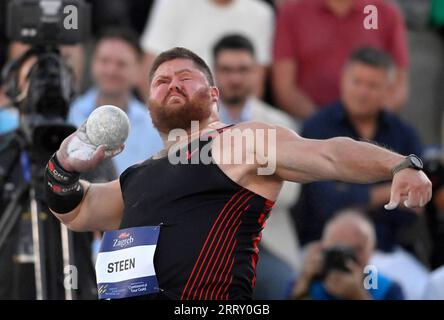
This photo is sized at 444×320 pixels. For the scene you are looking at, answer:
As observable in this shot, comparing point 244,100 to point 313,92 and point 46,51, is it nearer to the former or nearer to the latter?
point 313,92

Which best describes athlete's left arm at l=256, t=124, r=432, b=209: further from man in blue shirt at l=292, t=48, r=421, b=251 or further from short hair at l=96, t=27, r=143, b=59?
short hair at l=96, t=27, r=143, b=59

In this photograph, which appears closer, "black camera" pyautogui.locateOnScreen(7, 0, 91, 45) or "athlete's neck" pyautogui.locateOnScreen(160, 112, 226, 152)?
"athlete's neck" pyautogui.locateOnScreen(160, 112, 226, 152)

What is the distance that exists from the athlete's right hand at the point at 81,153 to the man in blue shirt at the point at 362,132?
3116 mm

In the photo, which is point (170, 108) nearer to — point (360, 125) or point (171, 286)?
point (171, 286)

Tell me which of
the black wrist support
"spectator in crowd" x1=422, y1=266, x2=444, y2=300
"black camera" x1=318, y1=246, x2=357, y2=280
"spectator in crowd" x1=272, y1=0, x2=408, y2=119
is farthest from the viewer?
"spectator in crowd" x1=272, y1=0, x2=408, y2=119

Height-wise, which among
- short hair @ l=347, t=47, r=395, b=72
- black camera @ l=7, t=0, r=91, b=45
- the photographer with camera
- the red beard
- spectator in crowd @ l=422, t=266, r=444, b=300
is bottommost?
spectator in crowd @ l=422, t=266, r=444, b=300

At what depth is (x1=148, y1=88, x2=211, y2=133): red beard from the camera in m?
4.92

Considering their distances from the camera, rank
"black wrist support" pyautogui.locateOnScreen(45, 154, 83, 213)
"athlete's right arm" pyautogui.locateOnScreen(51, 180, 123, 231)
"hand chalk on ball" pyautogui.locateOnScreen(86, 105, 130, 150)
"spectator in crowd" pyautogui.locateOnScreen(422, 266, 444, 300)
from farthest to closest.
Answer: "spectator in crowd" pyautogui.locateOnScreen(422, 266, 444, 300), "athlete's right arm" pyautogui.locateOnScreen(51, 180, 123, 231), "black wrist support" pyautogui.locateOnScreen(45, 154, 83, 213), "hand chalk on ball" pyautogui.locateOnScreen(86, 105, 130, 150)

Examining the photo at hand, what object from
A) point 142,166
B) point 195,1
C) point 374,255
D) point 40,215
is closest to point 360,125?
point 374,255

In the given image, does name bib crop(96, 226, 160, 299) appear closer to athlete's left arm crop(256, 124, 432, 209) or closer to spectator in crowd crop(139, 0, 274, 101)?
athlete's left arm crop(256, 124, 432, 209)

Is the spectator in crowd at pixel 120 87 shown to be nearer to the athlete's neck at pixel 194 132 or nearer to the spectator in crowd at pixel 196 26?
the spectator in crowd at pixel 196 26

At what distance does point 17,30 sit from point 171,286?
1.98 metres

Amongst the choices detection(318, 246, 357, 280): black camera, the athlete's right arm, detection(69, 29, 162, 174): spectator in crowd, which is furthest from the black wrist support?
detection(69, 29, 162, 174): spectator in crowd

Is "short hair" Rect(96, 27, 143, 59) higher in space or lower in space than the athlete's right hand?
higher
